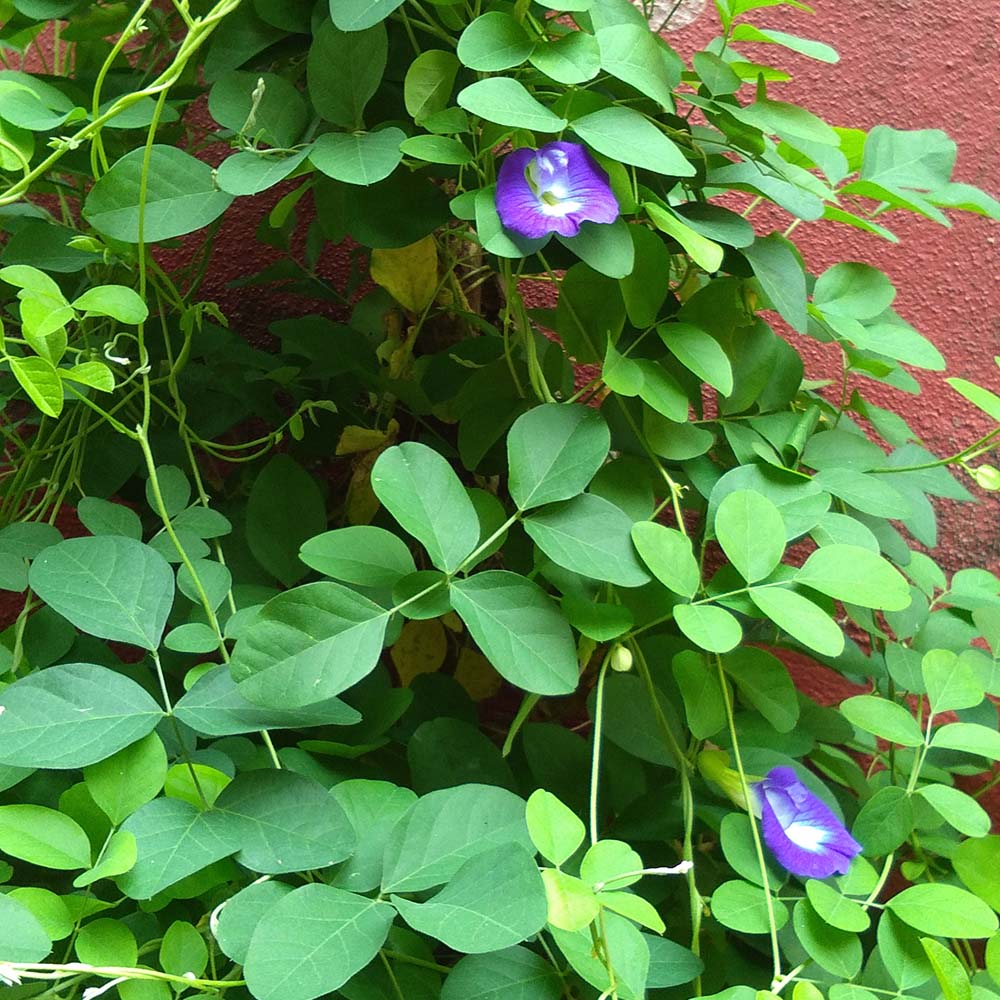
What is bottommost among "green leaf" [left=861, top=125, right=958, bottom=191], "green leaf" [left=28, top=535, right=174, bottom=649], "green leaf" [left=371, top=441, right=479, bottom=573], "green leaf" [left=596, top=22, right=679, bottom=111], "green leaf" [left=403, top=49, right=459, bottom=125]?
"green leaf" [left=28, top=535, right=174, bottom=649]

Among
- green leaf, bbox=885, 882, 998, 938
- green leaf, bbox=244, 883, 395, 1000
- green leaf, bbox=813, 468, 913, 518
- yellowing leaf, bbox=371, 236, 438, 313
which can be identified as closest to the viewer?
green leaf, bbox=244, 883, 395, 1000

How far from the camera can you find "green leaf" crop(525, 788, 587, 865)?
0.39m

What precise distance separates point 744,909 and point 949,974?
10 centimetres

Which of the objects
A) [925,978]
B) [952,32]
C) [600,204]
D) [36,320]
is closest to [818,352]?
[952,32]

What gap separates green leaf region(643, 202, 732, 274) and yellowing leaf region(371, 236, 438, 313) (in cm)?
28

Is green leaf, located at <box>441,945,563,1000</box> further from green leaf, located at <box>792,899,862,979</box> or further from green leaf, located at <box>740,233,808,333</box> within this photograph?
green leaf, located at <box>740,233,808,333</box>

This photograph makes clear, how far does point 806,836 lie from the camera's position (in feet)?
1.70

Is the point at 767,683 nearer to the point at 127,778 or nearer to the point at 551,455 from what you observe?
the point at 551,455

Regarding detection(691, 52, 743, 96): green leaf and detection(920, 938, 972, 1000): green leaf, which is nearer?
detection(920, 938, 972, 1000): green leaf

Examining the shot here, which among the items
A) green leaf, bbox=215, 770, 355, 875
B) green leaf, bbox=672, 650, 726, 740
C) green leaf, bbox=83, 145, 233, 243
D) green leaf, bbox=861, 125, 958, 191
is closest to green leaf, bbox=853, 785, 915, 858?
green leaf, bbox=672, 650, 726, 740

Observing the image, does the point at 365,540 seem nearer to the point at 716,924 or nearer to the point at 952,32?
the point at 716,924

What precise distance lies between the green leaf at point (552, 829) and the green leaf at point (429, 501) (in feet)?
0.43


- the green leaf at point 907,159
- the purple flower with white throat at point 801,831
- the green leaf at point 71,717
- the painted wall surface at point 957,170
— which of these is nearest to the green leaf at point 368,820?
the green leaf at point 71,717

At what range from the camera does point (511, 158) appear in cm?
52
